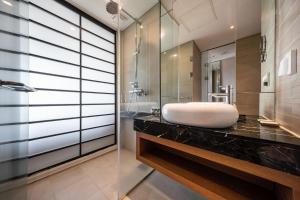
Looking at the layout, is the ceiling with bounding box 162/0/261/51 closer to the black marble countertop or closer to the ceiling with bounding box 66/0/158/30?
the ceiling with bounding box 66/0/158/30

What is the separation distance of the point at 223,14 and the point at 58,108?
240 centimetres

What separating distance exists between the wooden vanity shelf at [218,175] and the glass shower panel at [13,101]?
1.12 m

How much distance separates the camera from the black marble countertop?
0.52 m

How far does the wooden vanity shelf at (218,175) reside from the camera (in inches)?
24.8

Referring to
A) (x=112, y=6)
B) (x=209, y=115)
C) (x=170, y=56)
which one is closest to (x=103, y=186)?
(x=209, y=115)

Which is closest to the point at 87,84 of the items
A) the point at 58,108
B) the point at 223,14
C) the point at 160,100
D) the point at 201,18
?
the point at 58,108

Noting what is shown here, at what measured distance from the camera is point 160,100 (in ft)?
5.20

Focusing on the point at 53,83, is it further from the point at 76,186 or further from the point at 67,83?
the point at 76,186

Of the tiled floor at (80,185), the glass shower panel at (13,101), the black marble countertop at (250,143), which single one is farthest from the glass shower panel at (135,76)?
the glass shower panel at (13,101)

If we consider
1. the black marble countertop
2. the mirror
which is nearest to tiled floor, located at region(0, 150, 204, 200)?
the black marble countertop

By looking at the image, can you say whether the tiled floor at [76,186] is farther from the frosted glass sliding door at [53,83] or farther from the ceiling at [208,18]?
the ceiling at [208,18]

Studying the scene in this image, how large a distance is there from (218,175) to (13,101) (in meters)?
1.89

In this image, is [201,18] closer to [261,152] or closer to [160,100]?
[160,100]

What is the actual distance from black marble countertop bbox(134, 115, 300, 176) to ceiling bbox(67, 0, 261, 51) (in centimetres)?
106
